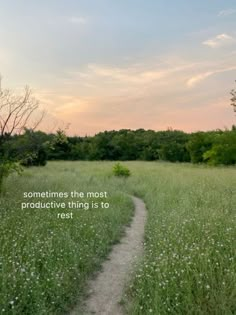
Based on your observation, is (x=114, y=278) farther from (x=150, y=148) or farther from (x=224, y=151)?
(x=150, y=148)

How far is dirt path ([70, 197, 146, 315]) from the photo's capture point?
4.45 m

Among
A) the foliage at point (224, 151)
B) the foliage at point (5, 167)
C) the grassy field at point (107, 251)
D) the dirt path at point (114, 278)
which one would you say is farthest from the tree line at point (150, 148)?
the dirt path at point (114, 278)

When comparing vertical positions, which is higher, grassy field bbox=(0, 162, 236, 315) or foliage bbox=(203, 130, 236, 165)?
foliage bbox=(203, 130, 236, 165)

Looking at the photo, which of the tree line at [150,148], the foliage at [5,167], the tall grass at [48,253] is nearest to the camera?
the tall grass at [48,253]

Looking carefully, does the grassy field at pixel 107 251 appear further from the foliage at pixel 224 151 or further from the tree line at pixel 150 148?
the foliage at pixel 224 151

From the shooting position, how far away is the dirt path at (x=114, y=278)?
4.45m

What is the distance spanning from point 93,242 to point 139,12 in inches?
338

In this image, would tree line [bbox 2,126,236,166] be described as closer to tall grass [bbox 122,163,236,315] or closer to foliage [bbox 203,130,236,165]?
foliage [bbox 203,130,236,165]

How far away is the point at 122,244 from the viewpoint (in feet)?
23.6

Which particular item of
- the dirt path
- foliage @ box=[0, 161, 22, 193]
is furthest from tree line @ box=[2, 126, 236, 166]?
the dirt path

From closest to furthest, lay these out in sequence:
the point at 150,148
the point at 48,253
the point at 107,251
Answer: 1. the point at 48,253
2. the point at 107,251
3. the point at 150,148

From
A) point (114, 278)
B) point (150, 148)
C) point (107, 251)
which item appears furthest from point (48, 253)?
point (150, 148)

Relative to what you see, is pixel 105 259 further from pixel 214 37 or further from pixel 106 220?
pixel 214 37

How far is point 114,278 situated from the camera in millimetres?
5371
